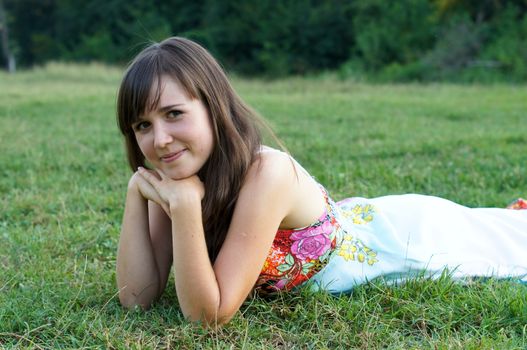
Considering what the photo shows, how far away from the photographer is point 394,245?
2639mm

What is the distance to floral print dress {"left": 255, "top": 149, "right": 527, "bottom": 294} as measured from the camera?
97.1 inches

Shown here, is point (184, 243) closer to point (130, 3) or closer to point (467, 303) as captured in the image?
point (467, 303)

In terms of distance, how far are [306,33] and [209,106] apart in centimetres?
3006

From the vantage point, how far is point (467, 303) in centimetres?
234

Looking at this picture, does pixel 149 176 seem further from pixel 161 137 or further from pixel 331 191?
pixel 331 191

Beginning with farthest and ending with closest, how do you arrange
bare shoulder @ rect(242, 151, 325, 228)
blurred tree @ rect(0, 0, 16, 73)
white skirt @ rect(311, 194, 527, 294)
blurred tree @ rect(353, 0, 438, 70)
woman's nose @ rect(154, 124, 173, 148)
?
blurred tree @ rect(0, 0, 16, 73)
blurred tree @ rect(353, 0, 438, 70)
white skirt @ rect(311, 194, 527, 294)
bare shoulder @ rect(242, 151, 325, 228)
woman's nose @ rect(154, 124, 173, 148)

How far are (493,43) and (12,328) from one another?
21812 millimetres

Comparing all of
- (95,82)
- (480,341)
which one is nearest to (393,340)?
(480,341)

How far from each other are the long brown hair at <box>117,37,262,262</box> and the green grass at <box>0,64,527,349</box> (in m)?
0.44

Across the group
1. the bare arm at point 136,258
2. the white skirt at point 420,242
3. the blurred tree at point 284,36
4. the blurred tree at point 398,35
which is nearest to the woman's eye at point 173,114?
the bare arm at point 136,258

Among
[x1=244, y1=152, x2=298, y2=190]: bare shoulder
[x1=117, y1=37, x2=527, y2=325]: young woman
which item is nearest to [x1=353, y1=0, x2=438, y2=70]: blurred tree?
[x1=117, y1=37, x2=527, y2=325]: young woman

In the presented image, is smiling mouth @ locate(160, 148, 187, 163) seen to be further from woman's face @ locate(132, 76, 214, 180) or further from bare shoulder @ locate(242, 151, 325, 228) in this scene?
bare shoulder @ locate(242, 151, 325, 228)

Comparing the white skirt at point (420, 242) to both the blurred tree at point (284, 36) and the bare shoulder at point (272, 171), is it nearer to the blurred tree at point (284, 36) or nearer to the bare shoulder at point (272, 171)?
the bare shoulder at point (272, 171)

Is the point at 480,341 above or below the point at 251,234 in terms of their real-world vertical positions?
below
